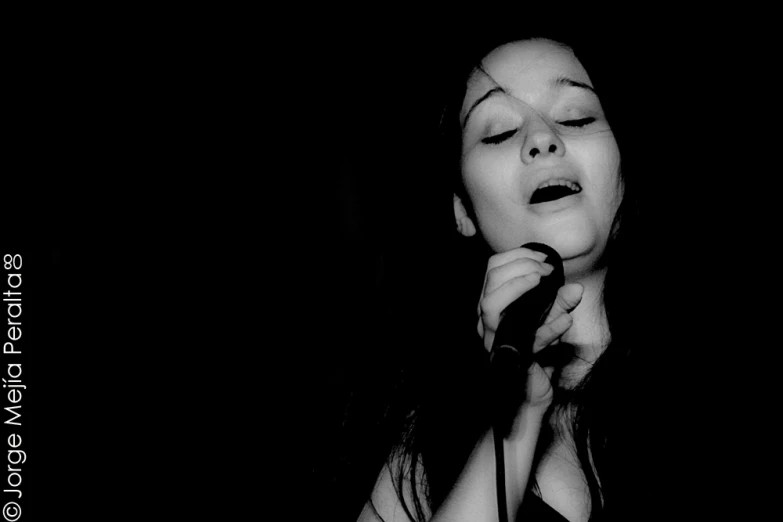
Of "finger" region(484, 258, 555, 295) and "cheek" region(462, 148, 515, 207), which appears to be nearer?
"finger" region(484, 258, 555, 295)

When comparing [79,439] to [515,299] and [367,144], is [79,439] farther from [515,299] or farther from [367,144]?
[515,299]

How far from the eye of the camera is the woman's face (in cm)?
97

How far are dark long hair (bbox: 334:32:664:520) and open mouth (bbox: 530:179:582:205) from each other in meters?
0.12

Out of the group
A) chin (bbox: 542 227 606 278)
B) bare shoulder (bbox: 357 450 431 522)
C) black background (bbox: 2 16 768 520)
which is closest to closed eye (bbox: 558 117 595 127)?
chin (bbox: 542 227 606 278)

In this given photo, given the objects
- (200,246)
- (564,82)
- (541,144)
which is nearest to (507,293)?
(541,144)

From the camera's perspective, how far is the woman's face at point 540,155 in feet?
3.18

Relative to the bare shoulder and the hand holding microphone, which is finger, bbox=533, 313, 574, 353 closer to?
the hand holding microphone

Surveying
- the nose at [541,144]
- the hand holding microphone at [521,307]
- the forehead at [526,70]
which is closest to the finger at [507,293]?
the hand holding microphone at [521,307]

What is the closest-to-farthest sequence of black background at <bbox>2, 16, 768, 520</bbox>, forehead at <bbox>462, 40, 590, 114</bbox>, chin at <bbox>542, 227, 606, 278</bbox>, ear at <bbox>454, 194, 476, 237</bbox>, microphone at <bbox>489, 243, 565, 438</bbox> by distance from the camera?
microphone at <bbox>489, 243, 565, 438</bbox>, chin at <bbox>542, 227, 606, 278</bbox>, forehead at <bbox>462, 40, 590, 114</bbox>, ear at <bbox>454, 194, 476, 237</bbox>, black background at <bbox>2, 16, 768, 520</bbox>

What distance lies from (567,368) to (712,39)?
3.21ft

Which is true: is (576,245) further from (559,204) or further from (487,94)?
(487,94)

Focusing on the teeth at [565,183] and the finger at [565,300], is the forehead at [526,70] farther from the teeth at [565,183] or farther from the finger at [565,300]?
the finger at [565,300]

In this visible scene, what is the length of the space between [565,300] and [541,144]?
13.3 inches

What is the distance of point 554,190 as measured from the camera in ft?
3.25
